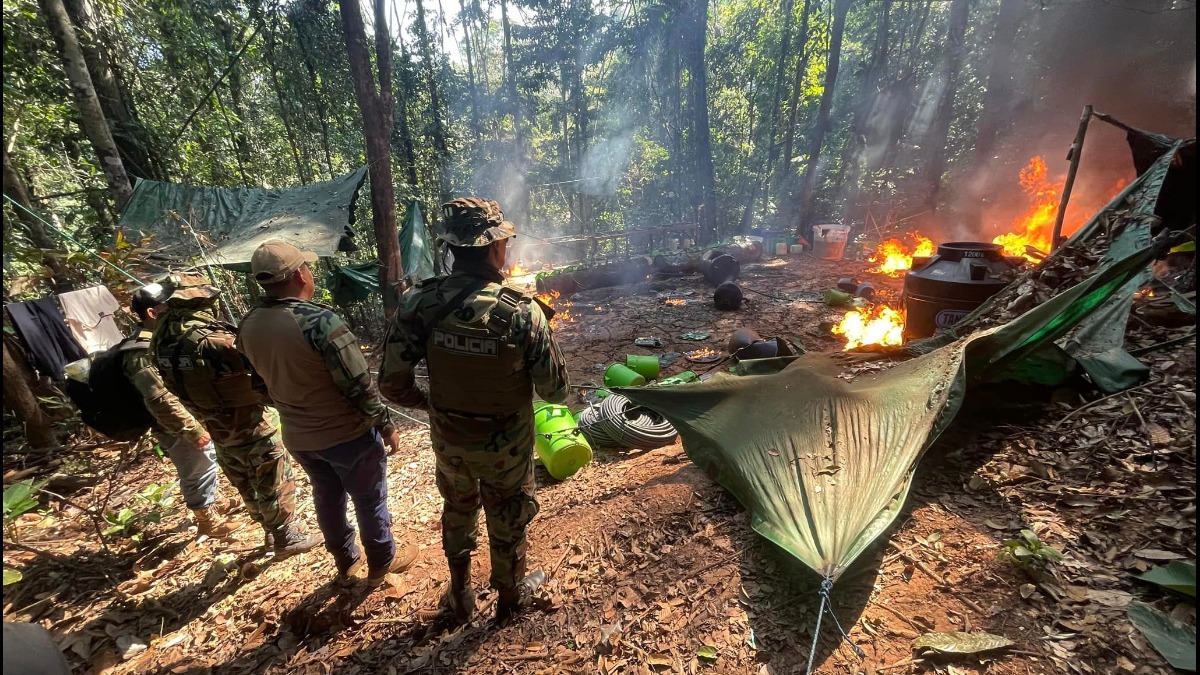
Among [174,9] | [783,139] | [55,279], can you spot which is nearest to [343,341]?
[55,279]

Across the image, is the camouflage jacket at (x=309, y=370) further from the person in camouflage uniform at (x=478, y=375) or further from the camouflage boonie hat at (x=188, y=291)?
the camouflage boonie hat at (x=188, y=291)

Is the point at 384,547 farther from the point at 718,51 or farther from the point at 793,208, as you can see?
the point at 718,51

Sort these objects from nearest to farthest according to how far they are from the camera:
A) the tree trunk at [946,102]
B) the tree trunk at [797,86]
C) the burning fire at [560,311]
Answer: the burning fire at [560,311]
the tree trunk at [946,102]
the tree trunk at [797,86]

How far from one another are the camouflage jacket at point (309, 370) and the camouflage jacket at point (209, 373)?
1.47 feet

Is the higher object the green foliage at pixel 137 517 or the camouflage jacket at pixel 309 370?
the camouflage jacket at pixel 309 370

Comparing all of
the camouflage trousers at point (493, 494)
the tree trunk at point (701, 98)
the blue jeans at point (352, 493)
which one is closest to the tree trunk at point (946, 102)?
the tree trunk at point (701, 98)

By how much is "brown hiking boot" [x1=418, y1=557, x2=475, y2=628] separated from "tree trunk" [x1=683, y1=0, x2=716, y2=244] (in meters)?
18.6

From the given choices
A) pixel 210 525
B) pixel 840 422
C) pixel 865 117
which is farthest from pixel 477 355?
pixel 865 117

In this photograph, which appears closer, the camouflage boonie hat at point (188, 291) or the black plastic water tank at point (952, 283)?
the camouflage boonie hat at point (188, 291)

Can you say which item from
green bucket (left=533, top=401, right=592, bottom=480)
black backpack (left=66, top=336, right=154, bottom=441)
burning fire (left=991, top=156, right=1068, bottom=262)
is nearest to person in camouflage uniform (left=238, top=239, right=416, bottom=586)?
black backpack (left=66, top=336, right=154, bottom=441)

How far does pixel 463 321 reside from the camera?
88.6 inches

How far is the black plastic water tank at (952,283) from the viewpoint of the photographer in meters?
5.24

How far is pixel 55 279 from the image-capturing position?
17.4 feet

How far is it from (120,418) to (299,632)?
7.05 feet
